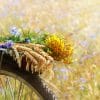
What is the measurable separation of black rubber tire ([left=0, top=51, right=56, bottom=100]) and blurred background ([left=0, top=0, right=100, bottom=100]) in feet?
2.92

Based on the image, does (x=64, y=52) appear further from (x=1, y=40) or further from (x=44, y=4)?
(x=44, y=4)

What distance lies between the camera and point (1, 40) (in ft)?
4.25

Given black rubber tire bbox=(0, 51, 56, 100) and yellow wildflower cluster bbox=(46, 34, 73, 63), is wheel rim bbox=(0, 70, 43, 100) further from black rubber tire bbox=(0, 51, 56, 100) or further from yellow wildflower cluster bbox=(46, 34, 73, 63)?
yellow wildflower cluster bbox=(46, 34, 73, 63)

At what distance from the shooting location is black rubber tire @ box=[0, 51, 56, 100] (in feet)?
4.10

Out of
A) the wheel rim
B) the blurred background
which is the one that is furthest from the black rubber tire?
the blurred background

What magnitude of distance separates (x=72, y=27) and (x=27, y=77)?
1.04 metres

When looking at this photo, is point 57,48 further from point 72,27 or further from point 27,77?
point 72,27

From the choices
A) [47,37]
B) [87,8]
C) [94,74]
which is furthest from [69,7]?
[47,37]

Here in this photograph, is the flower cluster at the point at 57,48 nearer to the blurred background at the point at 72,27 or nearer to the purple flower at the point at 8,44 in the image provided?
the purple flower at the point at 8,44

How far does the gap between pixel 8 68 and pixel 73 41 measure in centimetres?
103

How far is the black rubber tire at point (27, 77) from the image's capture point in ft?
4.10

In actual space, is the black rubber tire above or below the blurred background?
below

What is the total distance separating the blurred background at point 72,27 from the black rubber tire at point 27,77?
889 mm

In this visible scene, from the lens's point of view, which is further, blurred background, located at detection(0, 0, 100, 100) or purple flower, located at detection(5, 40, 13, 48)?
blurred background, located at detection(0, 0, 100, 100)
